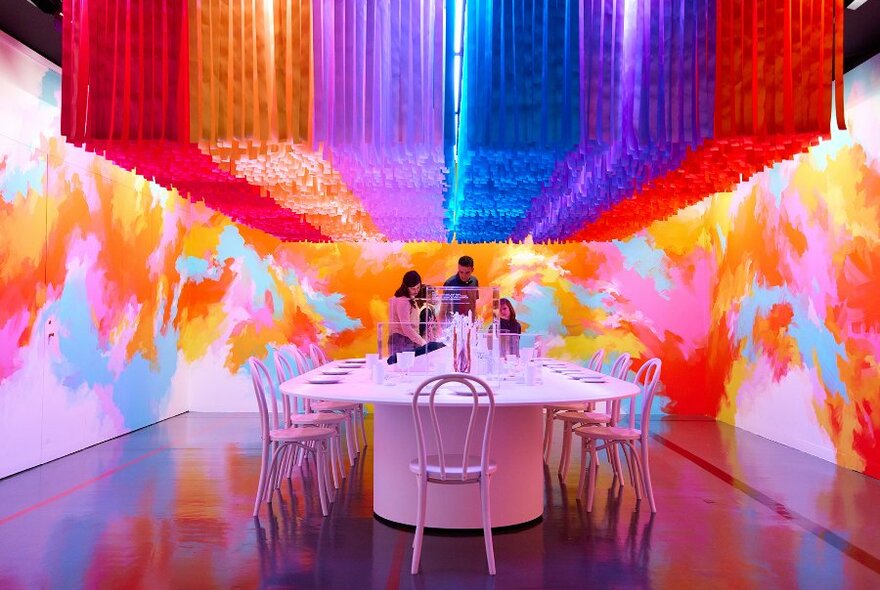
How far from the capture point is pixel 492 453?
4676 millimetres

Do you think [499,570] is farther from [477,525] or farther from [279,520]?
[279,520]

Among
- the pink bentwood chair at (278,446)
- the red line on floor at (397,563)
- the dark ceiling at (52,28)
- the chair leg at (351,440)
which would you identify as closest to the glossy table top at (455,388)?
the pink bentwood chair at (278,446)

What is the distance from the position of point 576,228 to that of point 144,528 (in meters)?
5.12

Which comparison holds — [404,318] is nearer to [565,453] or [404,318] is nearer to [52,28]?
[565,453]

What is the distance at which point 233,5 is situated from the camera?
13.8 feet

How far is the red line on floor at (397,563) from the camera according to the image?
3.72 meters

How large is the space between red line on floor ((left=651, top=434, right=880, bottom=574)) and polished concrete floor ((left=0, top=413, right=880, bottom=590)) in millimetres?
18

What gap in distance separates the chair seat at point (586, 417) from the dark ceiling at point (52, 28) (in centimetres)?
327

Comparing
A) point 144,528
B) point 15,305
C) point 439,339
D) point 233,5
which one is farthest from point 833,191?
point 15,305

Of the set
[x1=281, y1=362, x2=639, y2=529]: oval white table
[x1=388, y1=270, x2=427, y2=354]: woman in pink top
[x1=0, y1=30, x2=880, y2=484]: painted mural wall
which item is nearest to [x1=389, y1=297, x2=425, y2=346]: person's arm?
[x1=388, y1=270, x2=427, y2=354]: woman in pink top

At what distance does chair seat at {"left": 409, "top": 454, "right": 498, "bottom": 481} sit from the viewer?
4043mm

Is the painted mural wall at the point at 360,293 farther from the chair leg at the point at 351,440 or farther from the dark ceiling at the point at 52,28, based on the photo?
the chair leg at the point at 351,440

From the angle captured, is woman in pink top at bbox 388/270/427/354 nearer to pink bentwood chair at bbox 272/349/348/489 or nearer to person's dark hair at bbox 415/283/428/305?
person's dark hair at bbox 415/283/428/305

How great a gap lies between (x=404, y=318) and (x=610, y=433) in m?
2.00
